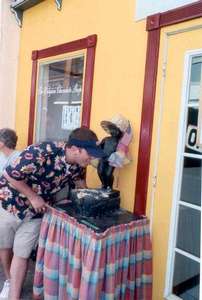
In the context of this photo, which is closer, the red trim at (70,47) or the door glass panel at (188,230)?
the door glass panel at (188,230)

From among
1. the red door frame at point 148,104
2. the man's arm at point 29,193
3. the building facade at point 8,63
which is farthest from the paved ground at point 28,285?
the building facade at point 8,63

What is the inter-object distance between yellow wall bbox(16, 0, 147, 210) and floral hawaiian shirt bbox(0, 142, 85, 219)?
22.7 inches

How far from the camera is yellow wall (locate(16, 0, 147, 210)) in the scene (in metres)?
2.92

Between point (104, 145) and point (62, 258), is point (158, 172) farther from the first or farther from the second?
point (62, 258)

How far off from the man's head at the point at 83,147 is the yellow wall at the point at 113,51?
0.46 m

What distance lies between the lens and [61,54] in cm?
382

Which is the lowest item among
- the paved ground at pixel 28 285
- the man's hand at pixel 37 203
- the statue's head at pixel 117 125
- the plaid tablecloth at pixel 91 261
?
the paved ground at pixel 28 285

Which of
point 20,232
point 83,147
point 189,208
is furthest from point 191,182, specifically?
point 20,232

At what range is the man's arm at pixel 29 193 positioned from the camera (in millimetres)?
2660

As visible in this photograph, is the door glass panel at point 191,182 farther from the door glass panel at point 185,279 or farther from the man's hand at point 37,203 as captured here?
the man's hand at point 37,203

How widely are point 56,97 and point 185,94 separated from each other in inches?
80.4

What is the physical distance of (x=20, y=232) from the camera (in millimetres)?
2949

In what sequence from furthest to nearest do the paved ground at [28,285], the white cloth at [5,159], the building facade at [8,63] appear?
the building facade at [8,63] < the white cloth at [5,159] < the paved ground at [28,285]

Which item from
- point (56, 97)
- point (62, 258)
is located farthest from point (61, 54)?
point (62, 258)
